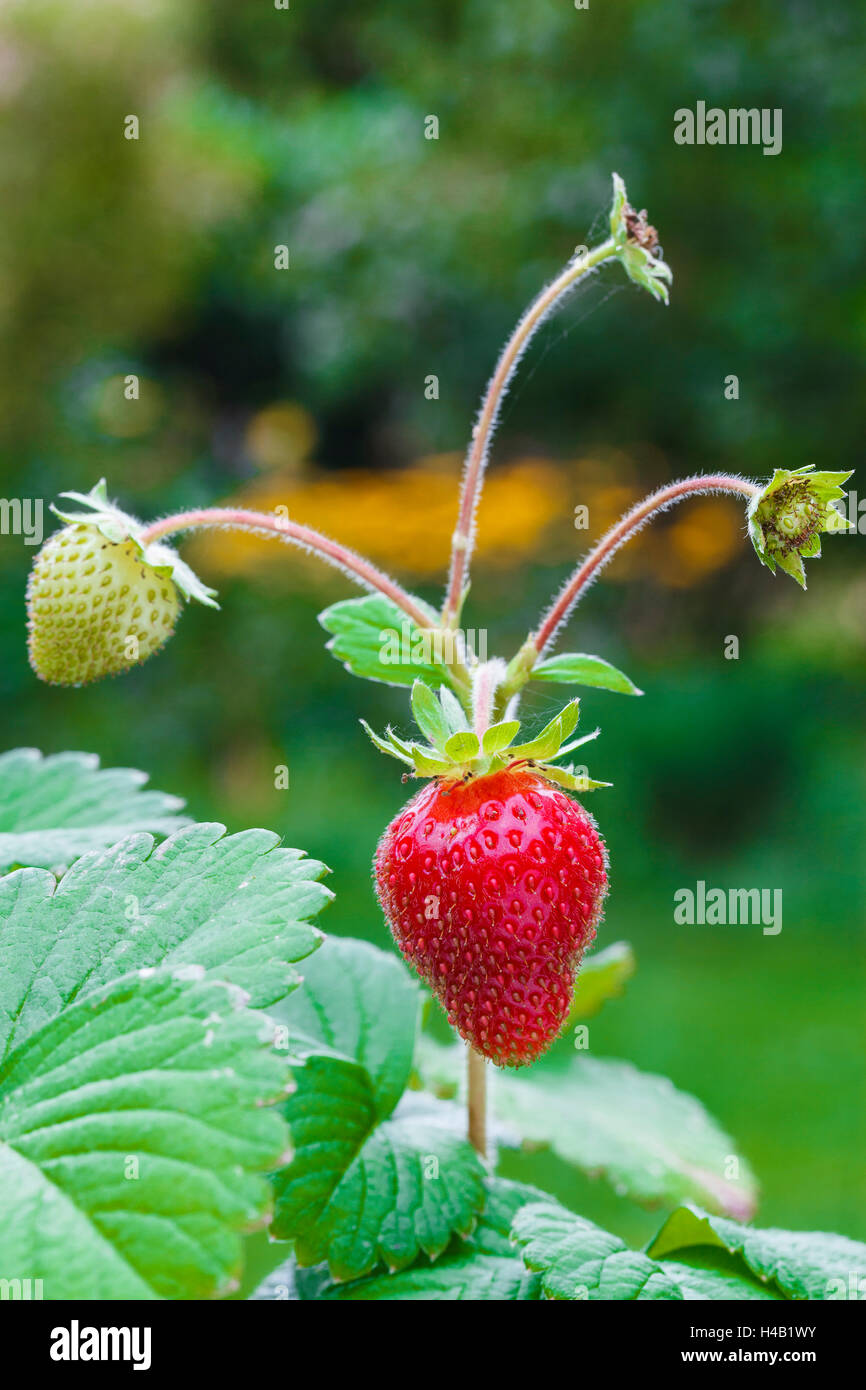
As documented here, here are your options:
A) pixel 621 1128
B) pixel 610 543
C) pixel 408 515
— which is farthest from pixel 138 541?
pixel 408 515

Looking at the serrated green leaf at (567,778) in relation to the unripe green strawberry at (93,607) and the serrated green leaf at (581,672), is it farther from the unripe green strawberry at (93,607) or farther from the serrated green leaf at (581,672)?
the unripe green strawberry at (93,607)

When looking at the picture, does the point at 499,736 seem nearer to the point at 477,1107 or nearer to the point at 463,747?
the point at 463,747

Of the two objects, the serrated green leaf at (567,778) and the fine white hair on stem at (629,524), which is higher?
the fine white hair on stem at (629,524)

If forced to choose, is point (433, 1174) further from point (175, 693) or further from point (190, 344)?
point (190, 344)

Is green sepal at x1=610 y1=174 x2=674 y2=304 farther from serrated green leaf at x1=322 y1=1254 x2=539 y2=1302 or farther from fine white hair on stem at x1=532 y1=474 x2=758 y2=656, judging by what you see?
serrated green leaf at x1=322 y1=1254 x2=539 y2=1302

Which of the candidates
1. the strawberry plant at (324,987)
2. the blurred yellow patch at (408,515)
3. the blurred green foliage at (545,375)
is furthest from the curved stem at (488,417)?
the blurred yellow patch at (408,515)

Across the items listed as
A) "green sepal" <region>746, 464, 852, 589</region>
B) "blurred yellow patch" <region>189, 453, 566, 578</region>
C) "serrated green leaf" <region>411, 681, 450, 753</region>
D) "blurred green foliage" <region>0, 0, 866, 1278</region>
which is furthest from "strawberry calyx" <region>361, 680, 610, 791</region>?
"blurred yellow patch" <region>189, 453, 566, 578</region>
